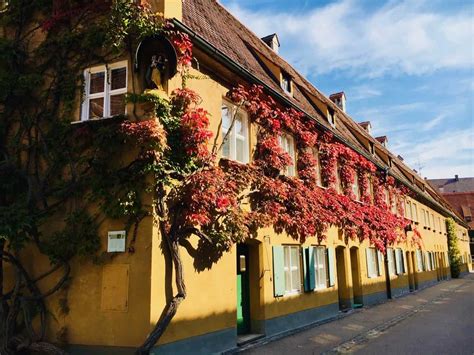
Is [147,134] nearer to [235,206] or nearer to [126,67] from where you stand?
[126,67]

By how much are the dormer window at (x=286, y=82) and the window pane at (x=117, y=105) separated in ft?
22.1

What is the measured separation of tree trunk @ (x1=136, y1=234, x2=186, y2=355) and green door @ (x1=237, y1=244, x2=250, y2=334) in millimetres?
2971

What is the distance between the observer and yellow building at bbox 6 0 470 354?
283 inches

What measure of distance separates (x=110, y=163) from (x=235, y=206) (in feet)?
8.40

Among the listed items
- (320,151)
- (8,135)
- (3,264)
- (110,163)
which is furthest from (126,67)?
(320,151)

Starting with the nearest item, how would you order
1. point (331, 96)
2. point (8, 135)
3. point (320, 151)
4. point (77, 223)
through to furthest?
point (77, 223), point (8, 135), point (320, 151), point (331, 96)

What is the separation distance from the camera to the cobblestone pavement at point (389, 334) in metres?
9.23

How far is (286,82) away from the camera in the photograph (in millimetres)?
14195

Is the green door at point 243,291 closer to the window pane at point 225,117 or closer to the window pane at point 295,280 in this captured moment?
the window pane at point 295,280

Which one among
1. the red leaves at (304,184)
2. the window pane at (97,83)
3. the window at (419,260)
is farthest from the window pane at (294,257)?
the window at (419,260)

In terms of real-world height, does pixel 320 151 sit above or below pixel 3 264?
above

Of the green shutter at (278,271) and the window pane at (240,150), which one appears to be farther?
the green shutter at (278,271)

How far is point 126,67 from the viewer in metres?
8.20

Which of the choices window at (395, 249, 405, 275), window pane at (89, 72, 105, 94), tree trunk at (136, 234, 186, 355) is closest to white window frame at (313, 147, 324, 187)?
tree trunk at (136, 234, 186, 355)
